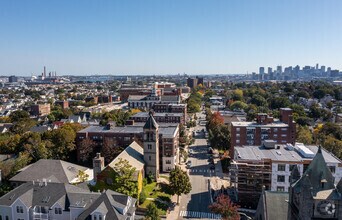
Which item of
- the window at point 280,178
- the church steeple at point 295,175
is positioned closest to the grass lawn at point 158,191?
the window at point 280,178

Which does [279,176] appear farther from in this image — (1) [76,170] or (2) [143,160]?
(1) [76,170]

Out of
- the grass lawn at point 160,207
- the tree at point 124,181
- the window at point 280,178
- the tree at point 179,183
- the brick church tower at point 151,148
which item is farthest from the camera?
the brick church tower at point 151,148

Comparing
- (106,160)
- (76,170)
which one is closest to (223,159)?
(106,160)

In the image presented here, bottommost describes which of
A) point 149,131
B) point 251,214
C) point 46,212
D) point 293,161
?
point 251,214

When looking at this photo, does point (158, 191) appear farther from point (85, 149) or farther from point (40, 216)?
point (85, 149)

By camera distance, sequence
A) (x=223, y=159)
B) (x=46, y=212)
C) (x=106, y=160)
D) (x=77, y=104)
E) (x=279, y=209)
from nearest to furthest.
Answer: (x=279, y=209) < (x=46, y=212) < (x=106, y=160) < (x=223, y=159) < (x=77, y=104)

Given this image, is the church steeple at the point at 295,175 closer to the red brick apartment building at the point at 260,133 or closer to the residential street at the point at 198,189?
the residential street at the point at 198,189

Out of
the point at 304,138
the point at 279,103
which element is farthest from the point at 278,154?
the point at 279,103

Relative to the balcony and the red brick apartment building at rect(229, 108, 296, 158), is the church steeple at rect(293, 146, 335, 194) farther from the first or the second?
the red brick apartment building at rect(229, 108, 296, 158)
